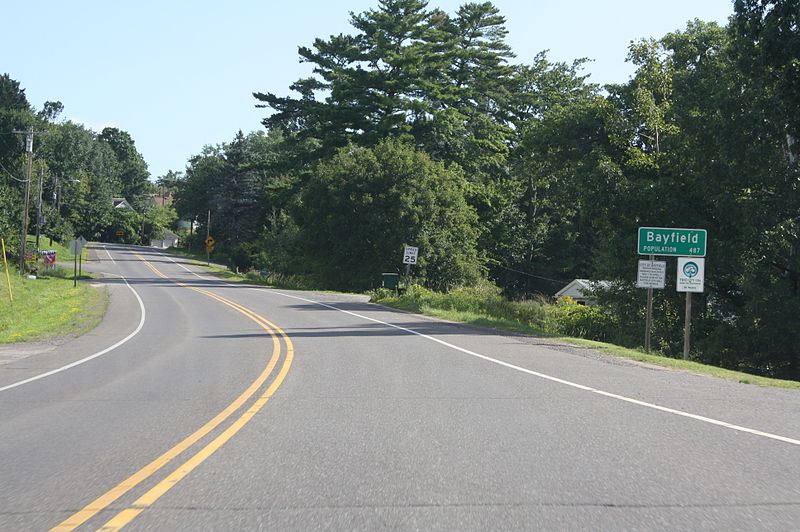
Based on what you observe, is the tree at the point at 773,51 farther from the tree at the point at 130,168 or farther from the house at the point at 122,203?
the tree at the point at 130,168

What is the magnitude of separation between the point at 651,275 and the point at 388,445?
47.9 ft

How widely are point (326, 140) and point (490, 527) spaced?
57.8 metres

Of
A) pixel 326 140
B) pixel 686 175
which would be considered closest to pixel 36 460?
pixel 686 175

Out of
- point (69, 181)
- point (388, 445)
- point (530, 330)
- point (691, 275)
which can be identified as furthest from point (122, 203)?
point (388, 445)

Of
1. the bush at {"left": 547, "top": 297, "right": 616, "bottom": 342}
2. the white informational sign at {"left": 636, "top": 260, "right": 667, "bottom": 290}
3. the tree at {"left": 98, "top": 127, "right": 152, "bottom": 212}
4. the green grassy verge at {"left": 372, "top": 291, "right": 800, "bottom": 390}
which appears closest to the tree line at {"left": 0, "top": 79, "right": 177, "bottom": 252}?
the tree at {"left": 98, "top": 127, "right": 152, "bottom": 212}

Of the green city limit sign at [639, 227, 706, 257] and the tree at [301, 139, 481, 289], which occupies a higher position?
the tree at [301, 139, 481, 289]

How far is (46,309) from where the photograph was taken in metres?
32.2

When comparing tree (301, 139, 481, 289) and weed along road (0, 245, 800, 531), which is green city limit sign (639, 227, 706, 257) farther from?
tree (301, 139, 481, 289)

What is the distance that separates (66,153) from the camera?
123000mm

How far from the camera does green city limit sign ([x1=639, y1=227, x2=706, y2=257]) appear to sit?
19500 mm

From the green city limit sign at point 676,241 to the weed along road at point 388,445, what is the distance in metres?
5.69

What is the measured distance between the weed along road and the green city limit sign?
569 cm

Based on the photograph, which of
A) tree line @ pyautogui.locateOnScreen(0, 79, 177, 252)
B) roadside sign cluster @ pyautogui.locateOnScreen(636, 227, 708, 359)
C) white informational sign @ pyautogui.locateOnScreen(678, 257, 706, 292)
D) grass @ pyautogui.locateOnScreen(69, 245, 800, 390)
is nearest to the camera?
grass @ pyautogui.locateOnScreen(69, 245, 800, 390)

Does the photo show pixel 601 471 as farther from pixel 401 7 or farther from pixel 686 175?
pixel 401 7
